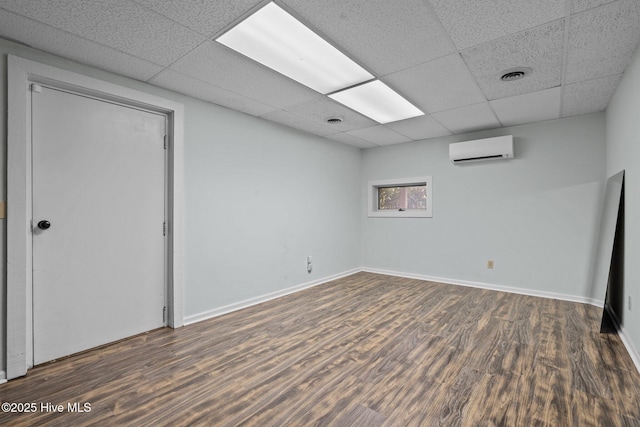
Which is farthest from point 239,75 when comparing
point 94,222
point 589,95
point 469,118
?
point 589,95

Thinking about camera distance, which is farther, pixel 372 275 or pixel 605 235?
pixel 372 275

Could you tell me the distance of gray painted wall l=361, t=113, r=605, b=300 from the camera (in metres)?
3.65

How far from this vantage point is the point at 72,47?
6.94ft

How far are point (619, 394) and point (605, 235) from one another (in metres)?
2.02

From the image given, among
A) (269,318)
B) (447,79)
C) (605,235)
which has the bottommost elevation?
(269,318)

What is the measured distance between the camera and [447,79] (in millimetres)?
2646

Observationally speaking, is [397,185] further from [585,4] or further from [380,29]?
[585,4]

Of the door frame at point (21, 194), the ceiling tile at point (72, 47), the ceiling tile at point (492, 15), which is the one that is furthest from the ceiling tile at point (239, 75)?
the ceiling tile at point (492, 15)

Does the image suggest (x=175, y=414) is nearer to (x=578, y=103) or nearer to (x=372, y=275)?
(x=372, y=275)

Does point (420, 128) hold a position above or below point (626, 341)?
above

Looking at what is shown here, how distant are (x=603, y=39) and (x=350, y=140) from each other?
3.24 metres

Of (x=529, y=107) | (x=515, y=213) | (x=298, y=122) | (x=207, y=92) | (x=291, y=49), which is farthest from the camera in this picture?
(x=515, y=213)

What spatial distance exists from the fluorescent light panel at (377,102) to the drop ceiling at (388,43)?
0.45 feet

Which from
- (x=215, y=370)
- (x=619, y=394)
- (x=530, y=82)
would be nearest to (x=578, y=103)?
(x=530, y=82)
